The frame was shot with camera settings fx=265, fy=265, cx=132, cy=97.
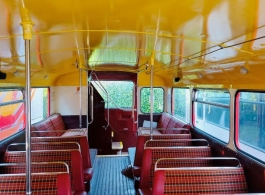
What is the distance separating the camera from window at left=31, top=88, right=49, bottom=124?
20.9 feet

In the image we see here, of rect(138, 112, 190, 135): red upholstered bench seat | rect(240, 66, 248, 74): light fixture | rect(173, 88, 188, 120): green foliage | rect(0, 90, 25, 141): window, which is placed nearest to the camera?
rect(240, 66, 248, 74): light fixture

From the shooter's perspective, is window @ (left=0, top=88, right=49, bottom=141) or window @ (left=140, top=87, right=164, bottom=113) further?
window @ (left=140, top=87, right=164, bottom=113)

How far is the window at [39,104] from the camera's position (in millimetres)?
6360

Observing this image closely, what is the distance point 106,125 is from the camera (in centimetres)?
764

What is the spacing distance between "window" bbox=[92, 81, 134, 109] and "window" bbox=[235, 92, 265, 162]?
4.17 metres

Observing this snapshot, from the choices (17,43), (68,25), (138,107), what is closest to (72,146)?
(17,43)

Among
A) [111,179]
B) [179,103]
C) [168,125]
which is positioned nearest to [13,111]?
[111,179]

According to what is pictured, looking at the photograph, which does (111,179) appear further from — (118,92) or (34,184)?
(118,92)

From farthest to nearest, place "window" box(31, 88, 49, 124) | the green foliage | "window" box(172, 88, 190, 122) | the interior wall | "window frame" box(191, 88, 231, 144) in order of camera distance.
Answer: the interior wall < the green foliage < "window" box(172, 88, 190, 122) < "window" box(31, 88, 49, 124) < "window frame" box(191, 88, 231, 144)

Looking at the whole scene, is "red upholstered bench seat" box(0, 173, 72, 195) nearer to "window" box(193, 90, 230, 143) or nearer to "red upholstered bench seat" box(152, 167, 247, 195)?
"red upholstered bench seat" box(152, 167, 247, 195)

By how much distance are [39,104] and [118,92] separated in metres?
2.19

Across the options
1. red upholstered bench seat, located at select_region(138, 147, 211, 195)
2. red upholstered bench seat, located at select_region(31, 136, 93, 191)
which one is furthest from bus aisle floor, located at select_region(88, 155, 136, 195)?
red upholstered bench seat, located at select_region(138, 147, 211, 195)

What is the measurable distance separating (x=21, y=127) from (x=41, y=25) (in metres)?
3.84

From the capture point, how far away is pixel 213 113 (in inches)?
204
